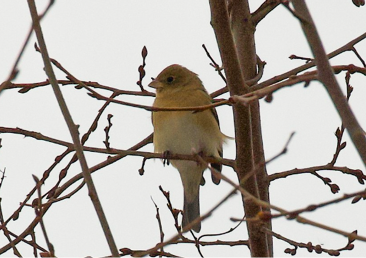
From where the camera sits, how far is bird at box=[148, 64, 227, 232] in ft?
Answer: 18.2

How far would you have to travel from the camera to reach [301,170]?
14.1 ft

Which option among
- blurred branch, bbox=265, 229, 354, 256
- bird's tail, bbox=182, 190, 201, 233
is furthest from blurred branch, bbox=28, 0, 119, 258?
bird's tail, bbox=182, 190, 201, 233

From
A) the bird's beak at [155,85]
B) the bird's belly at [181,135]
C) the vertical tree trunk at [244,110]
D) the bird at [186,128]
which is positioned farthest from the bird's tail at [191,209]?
the vertical tree trunk at [244,110]

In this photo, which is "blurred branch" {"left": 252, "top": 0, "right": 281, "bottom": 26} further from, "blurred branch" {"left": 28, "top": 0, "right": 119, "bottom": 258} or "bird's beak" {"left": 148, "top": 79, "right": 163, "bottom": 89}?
"blurred branch" {"left": 28, "top": 0, "right": 119, "bottom": 258}

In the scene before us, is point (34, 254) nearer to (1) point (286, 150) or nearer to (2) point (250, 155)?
(2) point (250, 155)

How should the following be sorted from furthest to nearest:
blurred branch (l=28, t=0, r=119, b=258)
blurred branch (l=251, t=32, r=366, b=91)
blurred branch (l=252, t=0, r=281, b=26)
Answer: blurred branch (l=252, t=0, r=281, b=26)
blurred branch (l=251, t=32, r=366, b=91)
blurred branch (l=28, t=0, r=119, b=258)

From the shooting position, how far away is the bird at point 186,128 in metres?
5.54

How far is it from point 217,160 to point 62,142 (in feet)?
2.92

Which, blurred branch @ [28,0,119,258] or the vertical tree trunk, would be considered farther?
the vertical tree trunk

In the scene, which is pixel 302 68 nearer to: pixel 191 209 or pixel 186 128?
pixel 186 128

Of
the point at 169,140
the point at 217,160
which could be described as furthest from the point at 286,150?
the point at 169,140

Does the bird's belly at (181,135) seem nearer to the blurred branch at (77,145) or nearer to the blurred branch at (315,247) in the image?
the blurred branch at (315,247)

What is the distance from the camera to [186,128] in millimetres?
5562

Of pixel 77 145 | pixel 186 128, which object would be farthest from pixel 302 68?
pixel 77 145
